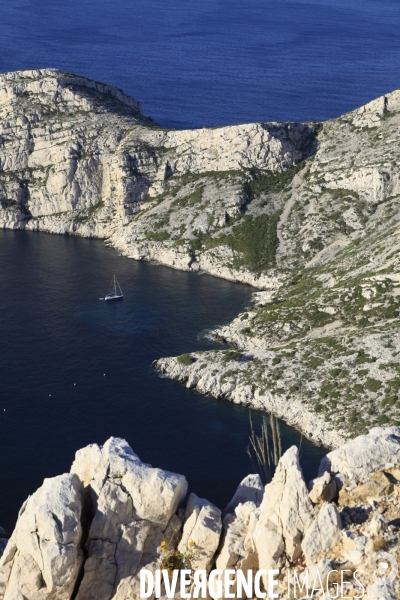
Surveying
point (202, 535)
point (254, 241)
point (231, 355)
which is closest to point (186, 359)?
point (231, 355)

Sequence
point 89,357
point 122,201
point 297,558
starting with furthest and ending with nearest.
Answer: point 122,201 → point 89,357 → point 297,558

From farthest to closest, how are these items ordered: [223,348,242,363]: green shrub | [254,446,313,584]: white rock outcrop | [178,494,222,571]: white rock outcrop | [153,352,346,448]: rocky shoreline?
[223,348,242,363]: green shrub < [153,352,346,448]: rocky shoreline < [178,494,222,571]: white rock outcrop < [254,446,313,584]: white rock outcrop

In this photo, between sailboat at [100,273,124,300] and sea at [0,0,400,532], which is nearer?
sea at [0,0,400,532]

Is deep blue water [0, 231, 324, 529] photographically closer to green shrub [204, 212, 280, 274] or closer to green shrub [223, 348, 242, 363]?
green shrub [204, 212, 280, 274]

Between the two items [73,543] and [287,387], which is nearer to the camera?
[73,543]

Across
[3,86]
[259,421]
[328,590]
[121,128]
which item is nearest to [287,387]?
[259,421]

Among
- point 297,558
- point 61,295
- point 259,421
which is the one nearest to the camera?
point 297,558

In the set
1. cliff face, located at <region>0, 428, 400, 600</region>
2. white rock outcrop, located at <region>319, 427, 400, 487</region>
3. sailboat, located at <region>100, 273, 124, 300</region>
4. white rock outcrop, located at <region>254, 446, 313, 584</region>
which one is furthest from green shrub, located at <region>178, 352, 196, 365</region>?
white rock outcrop, located at <region>254, 446, 313, 584</region>

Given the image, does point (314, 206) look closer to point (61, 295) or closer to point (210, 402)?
point (61, 295)
